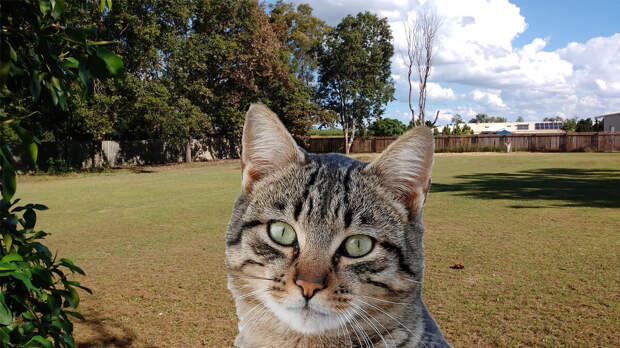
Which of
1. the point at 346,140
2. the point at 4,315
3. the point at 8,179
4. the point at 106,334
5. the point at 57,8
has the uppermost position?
the point at 346,140

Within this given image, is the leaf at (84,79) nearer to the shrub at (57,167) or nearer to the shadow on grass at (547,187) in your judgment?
the shadow on grass at (547,187)

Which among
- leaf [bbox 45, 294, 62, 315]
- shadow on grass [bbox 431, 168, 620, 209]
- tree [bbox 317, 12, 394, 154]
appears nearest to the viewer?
leaf [bbox 45, 294, 62, 315]

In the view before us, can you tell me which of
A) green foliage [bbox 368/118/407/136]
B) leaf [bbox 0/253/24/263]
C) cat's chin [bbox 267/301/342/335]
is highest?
green foliage [bbox 368/118/407/136]

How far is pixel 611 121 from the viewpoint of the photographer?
59.4m

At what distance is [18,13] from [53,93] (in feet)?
1.45

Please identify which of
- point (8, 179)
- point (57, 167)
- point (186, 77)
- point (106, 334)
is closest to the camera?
point (8, 179)

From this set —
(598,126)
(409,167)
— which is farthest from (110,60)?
(598,126)

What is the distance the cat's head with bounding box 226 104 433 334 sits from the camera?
1.75 meters

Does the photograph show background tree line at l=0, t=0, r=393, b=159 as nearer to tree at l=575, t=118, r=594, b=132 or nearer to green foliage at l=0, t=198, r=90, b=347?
green foliage at l=0, t=198, r=90, b=347

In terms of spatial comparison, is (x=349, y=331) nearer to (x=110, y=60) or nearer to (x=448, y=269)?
(x=110, y=60)

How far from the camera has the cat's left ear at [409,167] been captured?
1922mm

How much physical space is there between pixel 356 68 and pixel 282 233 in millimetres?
41934

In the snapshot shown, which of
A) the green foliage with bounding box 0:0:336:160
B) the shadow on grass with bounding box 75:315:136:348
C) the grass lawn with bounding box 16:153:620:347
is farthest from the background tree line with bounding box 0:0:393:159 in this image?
the shadow on grass with bounding box 75:315:136:348

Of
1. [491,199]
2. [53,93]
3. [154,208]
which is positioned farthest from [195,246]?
[491,199]
